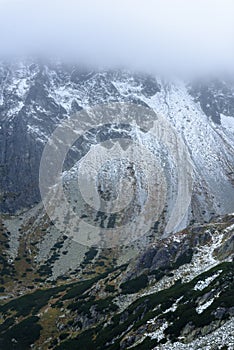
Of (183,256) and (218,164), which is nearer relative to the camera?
(183,256)

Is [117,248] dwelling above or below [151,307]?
above

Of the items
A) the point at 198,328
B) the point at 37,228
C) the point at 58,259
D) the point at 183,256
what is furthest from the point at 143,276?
the point at 37,228

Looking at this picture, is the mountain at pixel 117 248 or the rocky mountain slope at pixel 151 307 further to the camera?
the mountain at pixel 117 248

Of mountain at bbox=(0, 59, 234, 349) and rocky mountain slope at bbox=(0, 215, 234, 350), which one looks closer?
rocky mountain slope at bbox=(0, 215, 234, 350)

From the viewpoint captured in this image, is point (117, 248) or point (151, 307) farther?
point (117, 248)

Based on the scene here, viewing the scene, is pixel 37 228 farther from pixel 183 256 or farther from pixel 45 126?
pixel 183 256

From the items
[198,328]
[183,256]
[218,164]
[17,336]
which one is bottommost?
[17,336]

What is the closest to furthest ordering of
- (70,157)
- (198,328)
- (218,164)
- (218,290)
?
(198,328) → (218,290) → (70,157) → (218,164)

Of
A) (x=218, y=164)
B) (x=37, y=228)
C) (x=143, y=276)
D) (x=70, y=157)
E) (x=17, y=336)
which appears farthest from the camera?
(x=218, y=164)
